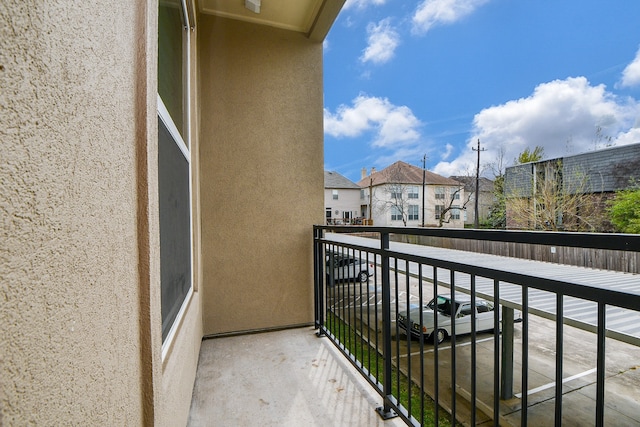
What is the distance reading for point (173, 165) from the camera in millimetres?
1526

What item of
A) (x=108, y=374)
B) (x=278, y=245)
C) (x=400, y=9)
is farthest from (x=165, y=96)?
(x=400, y=9)

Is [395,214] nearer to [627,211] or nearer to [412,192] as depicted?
[412,192]

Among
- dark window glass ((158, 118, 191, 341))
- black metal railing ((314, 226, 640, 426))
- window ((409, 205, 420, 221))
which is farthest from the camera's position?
window ((409, 205, 420, 221))

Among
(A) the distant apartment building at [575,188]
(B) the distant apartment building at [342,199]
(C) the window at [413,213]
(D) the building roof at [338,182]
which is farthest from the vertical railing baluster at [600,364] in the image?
(D) the building roof at [338,182]

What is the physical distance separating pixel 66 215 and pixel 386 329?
153cm

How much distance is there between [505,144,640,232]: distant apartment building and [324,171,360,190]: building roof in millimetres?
14850

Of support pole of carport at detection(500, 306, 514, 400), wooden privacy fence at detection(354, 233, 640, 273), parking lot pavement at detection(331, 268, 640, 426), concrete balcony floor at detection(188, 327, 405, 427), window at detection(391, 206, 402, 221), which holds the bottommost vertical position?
parking lot pavement at detection(331, 268, 640, 426)

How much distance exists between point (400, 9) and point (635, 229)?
3129 cm

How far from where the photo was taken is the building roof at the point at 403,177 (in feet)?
81.8

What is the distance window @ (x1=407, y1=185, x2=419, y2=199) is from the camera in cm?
2459

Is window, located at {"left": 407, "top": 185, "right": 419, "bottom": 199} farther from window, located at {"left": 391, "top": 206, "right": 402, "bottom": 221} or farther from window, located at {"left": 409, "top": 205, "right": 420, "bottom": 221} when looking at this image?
window, located at {"left": 391, "top": 206, "right": 402, "bottom": 221}

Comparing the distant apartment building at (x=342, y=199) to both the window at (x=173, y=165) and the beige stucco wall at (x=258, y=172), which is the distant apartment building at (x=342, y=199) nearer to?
the beige stucco wall at (x=258, y=172)

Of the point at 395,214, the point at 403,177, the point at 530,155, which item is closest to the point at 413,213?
the point at 395,214

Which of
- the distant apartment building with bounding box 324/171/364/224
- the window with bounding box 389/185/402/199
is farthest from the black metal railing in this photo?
the distant apartment building with bounding box 324/171/364/224
